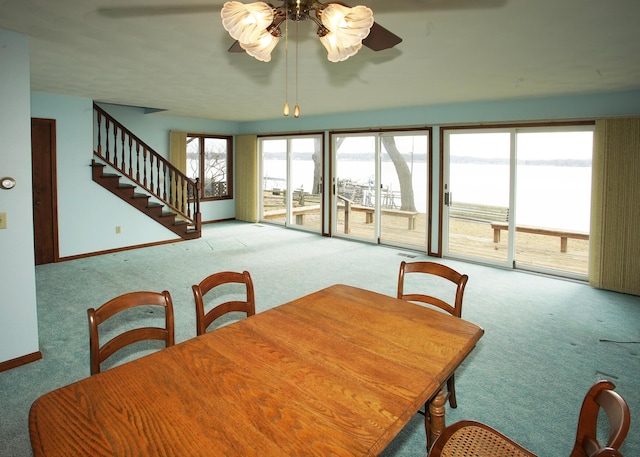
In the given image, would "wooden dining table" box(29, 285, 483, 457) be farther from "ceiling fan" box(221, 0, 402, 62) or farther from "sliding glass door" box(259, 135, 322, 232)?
"sliding glass door" box(259, 135, 322, 232)

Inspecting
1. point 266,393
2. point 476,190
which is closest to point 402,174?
point 476,190

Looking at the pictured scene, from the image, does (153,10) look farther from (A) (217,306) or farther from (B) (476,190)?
(B) (476,190)

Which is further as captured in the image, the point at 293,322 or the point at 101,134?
the point at 101,134

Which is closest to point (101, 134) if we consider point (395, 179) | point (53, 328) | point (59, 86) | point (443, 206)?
point (59, 86)

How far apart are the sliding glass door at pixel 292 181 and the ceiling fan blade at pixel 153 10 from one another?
577 centimetres

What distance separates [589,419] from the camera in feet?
3.88

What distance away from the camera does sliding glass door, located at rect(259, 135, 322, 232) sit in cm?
866

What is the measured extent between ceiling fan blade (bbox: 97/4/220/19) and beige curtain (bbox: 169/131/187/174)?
613 cm

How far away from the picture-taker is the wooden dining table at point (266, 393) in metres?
1.15

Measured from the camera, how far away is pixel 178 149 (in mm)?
8664

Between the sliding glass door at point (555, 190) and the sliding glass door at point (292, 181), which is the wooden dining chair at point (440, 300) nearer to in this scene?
the sliding glass door at point (555, 190)

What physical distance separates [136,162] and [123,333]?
22.3ft

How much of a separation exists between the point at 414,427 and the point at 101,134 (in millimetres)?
7153

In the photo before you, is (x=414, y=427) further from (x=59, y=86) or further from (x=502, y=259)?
(x=59, y=86)
